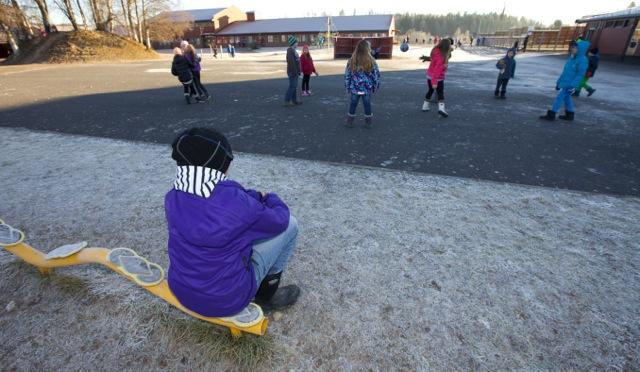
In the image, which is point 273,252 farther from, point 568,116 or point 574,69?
point 568,116

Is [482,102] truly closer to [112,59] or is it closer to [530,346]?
[530,346]

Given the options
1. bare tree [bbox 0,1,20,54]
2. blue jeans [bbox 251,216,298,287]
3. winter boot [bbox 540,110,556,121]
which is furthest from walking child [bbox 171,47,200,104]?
bare tree [bbox 0,1,20,54]

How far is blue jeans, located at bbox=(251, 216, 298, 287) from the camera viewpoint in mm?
2199

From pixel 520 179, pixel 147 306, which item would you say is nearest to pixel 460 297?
pixel 147 306

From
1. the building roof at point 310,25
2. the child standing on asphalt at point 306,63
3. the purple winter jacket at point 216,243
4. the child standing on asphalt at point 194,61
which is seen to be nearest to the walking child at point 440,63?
the child standing on asphalt at point 306,63

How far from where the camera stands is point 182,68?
924 centimetres

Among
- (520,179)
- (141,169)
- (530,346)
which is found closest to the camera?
(530,346)

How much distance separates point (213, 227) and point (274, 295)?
1007mm

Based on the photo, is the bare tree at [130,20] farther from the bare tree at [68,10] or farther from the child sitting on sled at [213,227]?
the child sitting on sled at [213,227]

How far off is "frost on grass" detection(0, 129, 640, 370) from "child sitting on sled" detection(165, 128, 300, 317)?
0.47m

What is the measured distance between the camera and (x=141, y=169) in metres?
5.10

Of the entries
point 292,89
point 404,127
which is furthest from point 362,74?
point 292,89

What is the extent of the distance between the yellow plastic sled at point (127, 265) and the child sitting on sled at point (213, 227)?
0.09 metres

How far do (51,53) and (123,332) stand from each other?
38137 millimetres
